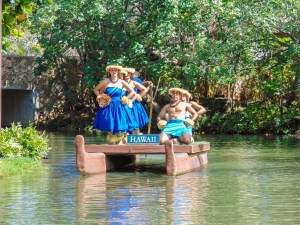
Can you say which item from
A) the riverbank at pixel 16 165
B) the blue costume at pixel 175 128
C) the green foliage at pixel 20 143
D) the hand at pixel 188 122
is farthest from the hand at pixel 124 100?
the green foliage at pixel 20 143

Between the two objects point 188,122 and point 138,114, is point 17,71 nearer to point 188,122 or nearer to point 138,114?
point 138,114

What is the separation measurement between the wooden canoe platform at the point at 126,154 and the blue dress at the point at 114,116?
551 millimetres

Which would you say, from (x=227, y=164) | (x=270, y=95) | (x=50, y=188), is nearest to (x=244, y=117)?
(x=270, y=95)

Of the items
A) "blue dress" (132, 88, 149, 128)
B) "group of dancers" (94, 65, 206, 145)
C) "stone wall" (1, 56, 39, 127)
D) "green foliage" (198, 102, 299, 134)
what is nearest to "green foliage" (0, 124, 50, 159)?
"group of dancers" (94, 65, 206, 145)

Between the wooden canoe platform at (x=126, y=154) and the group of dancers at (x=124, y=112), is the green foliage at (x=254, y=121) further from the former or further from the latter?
the wooden canoe platform at (x=126, y=154)

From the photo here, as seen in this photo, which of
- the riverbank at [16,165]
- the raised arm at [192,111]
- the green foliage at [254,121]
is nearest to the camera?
the riverbank at [16,165]

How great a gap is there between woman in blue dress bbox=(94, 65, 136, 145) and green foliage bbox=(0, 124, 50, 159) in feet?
5.91

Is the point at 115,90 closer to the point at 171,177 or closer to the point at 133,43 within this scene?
the point at 171,177

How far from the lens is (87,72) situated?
3797 cm

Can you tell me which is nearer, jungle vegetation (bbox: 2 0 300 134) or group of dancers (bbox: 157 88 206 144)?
group of dancers (bbox: 157 88 206 144)

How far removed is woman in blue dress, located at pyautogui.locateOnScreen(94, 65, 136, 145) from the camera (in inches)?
760

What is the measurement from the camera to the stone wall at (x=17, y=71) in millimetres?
43188

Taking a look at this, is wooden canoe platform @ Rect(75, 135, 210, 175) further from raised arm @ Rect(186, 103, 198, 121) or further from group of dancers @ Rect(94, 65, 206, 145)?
raised arm @ Rect(186, 103, 198, 121)

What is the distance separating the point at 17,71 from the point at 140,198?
29656 millimetres
